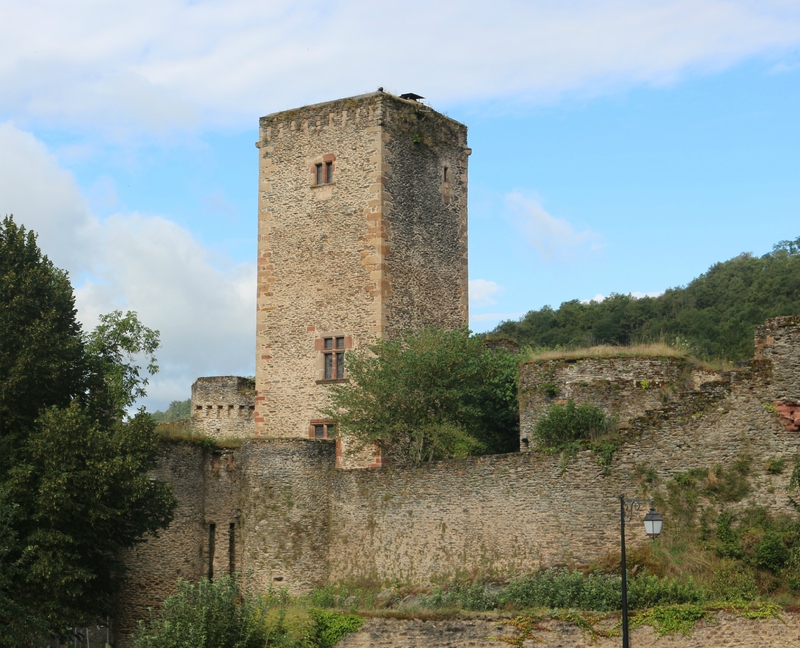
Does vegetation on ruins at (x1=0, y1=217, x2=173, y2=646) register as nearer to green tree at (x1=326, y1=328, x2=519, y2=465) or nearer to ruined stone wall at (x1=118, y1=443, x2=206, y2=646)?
ruined stone wall at (x1=118, y1=443, x2=206, y2=646)

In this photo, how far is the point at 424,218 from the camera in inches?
1490

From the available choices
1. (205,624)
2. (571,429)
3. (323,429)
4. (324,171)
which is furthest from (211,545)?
(324,171)

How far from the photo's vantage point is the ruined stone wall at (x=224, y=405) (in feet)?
142

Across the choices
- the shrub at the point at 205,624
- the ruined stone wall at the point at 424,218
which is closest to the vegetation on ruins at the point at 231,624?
the shrub at the point at 205,624

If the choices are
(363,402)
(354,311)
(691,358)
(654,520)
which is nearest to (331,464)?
(363,402)

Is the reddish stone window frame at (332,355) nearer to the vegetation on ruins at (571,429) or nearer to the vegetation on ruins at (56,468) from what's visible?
the vegetation on ruins at (56,468)

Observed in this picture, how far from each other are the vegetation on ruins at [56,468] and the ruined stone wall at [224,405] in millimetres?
12682

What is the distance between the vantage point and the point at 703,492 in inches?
965

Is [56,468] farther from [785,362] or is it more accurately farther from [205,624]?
[785,362]

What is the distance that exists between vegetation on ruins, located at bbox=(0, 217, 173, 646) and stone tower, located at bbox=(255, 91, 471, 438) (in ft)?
23.9

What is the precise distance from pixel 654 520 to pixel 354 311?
17037 mm

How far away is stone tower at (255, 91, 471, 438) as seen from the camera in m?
36.3

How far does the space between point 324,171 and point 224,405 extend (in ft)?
33.9

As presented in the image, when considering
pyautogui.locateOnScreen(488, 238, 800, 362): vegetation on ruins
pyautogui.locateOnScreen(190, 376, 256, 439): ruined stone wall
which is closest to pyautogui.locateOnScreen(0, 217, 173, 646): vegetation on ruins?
pyautogui.locateOnScreen(190, 376, 256, 439): ruined stone wall
